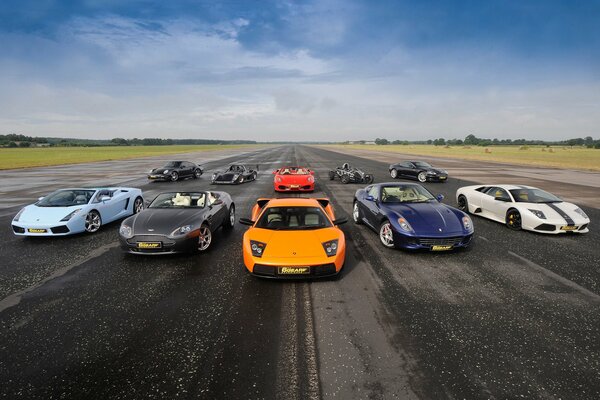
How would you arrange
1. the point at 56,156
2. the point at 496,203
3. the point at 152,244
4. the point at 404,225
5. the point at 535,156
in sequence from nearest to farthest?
the point at 152,244, the point at 404,225, the point at 496,203, the point at 56,156, the point at 535,156

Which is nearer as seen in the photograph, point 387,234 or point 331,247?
point 331,247

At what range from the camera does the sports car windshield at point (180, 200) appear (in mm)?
7594

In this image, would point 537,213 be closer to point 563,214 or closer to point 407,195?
point 563,214

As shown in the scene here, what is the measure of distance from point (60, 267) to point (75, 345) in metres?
3.28

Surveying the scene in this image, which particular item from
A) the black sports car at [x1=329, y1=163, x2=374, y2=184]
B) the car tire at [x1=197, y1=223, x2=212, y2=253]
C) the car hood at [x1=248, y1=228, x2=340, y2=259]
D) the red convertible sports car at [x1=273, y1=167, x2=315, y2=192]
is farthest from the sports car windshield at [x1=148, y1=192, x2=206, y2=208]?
the black sports car at [x1=329, y1=163, x2=374, y2=184]

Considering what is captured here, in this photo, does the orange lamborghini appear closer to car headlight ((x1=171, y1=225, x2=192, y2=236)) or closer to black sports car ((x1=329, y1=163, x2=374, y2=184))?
car headlight ((x1=171, y1=225, x2=192, y2=236))

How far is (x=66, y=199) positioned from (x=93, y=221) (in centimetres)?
106

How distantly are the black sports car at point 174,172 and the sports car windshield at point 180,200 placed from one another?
13.8 meters

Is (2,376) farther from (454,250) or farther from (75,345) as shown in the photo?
(454,250)

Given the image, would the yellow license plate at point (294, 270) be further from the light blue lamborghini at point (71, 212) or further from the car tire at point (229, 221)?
the light blue lamborghini at point (71, 212)

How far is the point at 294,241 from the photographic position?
5.33m

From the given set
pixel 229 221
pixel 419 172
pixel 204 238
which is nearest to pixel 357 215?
pixel 229 221

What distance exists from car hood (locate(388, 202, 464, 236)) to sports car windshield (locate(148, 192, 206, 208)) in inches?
196

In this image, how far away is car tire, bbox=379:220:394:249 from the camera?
705 cm
